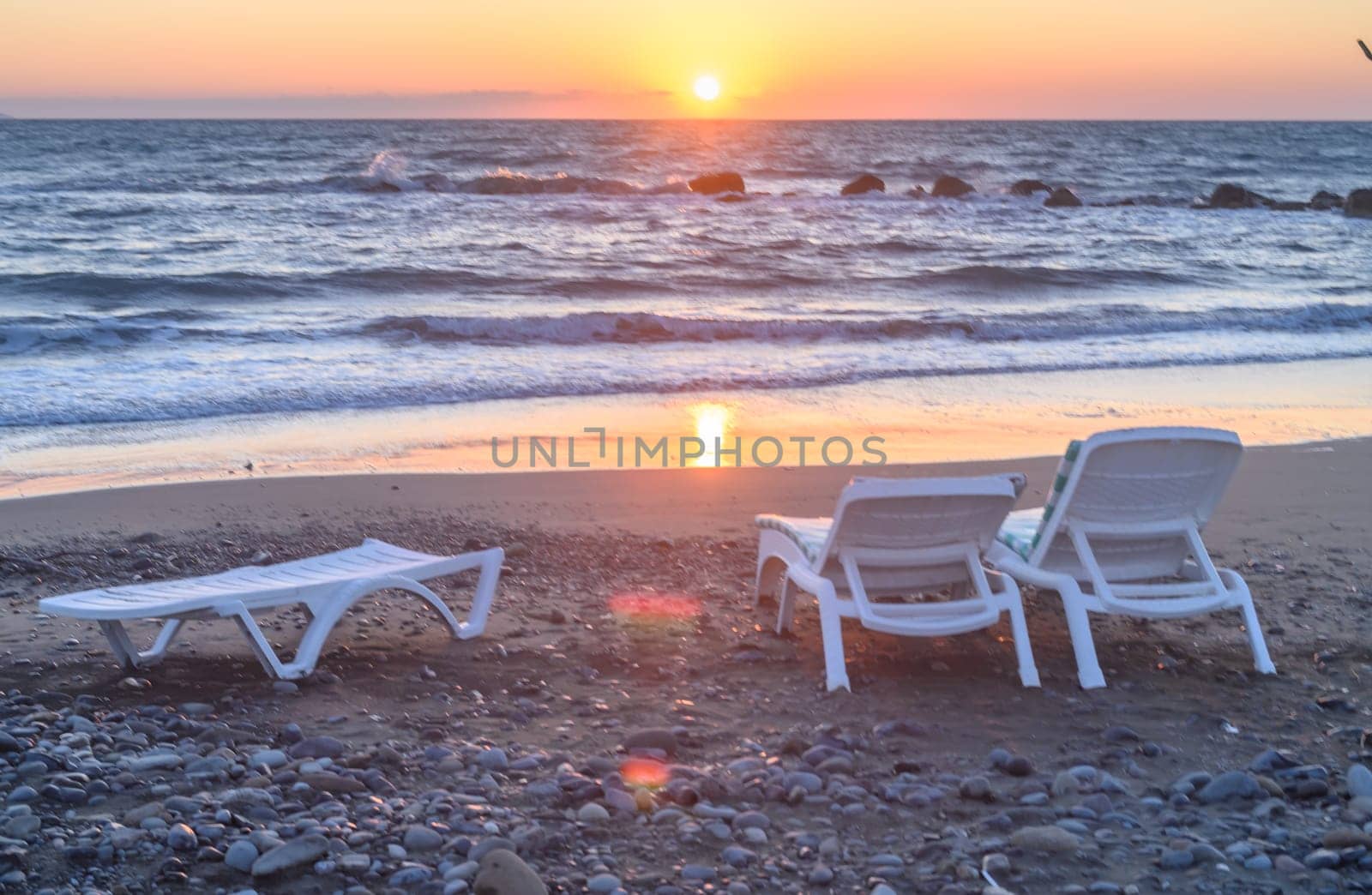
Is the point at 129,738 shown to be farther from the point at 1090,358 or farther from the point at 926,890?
the point at 1090,358

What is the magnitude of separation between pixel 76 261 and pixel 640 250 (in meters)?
9.97

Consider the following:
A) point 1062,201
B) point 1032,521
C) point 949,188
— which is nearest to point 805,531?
point 1032,521

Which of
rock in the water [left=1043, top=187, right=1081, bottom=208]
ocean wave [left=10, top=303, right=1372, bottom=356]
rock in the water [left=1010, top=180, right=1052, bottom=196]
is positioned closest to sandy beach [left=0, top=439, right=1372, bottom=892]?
ocean wave [left=10, top=303, right=1372, bottom=356]

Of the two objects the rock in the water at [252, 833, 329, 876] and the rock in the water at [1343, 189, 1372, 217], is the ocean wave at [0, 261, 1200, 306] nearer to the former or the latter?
the rock in the water at [1343, 189, 1372, 217]

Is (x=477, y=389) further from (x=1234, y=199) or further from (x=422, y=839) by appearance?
(x=1234, y=199)

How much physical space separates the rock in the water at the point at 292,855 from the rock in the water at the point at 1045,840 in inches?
71.3

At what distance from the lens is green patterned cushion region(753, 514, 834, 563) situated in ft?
16.5

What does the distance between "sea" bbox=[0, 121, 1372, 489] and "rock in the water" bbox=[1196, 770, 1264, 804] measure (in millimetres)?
8486

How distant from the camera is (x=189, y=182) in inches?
1451

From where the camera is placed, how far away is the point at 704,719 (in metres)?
4.41

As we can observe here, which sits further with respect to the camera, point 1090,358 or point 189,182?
point 189,182

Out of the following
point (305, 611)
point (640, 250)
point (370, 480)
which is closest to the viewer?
point (305, 611)

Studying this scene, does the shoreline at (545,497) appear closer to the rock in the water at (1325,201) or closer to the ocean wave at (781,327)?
the ocean wave at (781,327)

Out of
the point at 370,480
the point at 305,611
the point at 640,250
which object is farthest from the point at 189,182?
the point at 305,611
